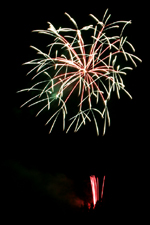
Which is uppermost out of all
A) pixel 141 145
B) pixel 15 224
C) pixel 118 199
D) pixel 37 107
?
pixel 37 107

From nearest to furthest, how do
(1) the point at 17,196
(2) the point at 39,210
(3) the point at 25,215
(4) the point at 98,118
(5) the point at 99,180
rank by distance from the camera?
(3) the point at 25,215
(2) the point at 39,210
(1) the point at 17,196
(5) the point at 99,180
(4) the point at 98,118

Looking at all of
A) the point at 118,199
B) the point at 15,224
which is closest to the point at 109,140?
the point at 118,199

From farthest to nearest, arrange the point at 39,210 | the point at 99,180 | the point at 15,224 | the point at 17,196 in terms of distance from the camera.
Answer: the point at 99,180
the point at 17,196
the point at 39,210
the point at 15,224

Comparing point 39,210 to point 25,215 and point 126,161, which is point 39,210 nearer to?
point 25,215

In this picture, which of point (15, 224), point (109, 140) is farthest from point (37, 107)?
point (15, 224)

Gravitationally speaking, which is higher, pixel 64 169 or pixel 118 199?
pixel 64 169

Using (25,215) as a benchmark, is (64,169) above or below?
above

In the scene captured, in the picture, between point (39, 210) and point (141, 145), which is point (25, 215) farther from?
point (141, 145)

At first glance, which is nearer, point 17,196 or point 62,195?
point 17,196

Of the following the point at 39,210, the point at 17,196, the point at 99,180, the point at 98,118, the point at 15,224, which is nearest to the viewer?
the point at 15,224
